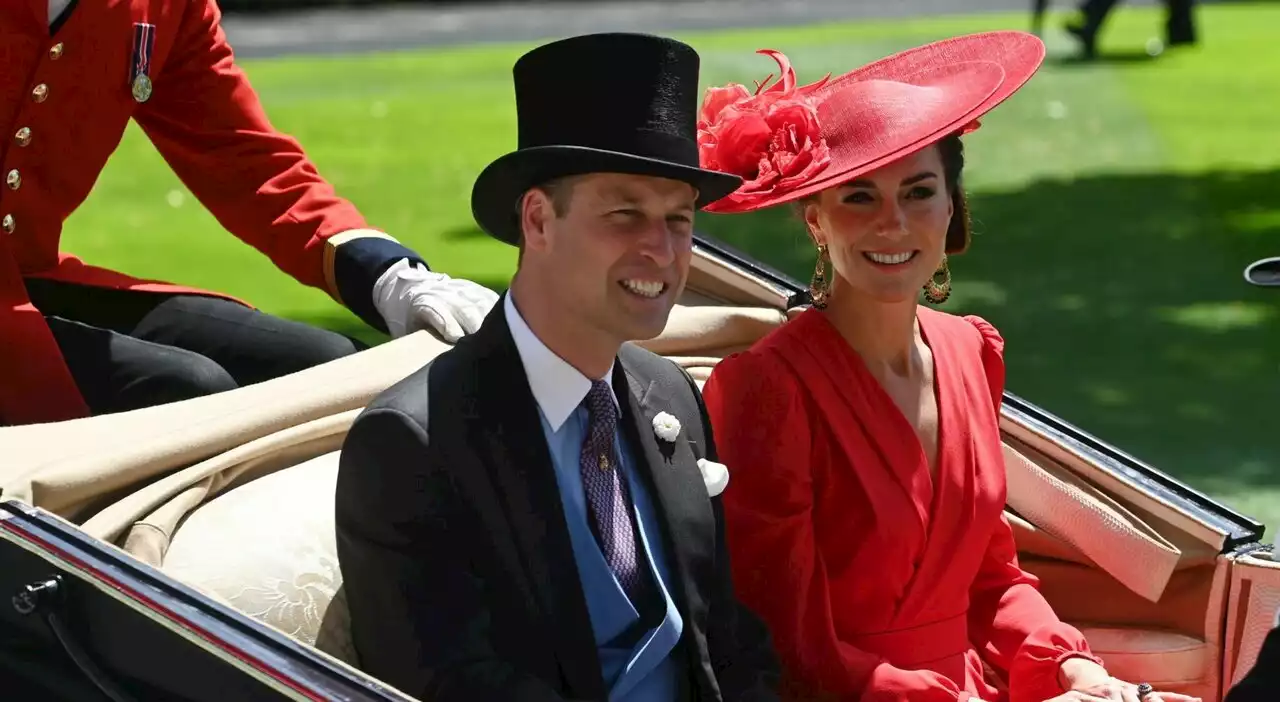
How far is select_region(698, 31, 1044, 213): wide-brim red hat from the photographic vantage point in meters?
2.91

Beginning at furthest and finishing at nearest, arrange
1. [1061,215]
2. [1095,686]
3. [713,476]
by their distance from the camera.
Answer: [1061,215], [1095,686], [713,476]

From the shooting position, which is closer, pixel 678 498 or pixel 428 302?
pixel 678 498

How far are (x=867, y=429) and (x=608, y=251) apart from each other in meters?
0.67

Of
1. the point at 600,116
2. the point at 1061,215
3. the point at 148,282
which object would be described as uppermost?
the point at 600,116

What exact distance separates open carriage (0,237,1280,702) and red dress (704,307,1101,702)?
305 millimetres

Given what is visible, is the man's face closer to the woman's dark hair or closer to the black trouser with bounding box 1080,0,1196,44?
the woman's dark hair

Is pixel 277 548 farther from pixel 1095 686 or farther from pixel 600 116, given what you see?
pixel 1095 686

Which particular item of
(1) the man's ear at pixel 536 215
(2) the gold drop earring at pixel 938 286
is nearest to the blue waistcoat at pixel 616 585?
(1) the man's ear at pixel 536 215

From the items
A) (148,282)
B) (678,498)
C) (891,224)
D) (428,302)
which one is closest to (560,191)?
(678,498)

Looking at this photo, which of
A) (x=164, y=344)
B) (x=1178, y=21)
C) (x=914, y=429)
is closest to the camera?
(x=914, y=429)

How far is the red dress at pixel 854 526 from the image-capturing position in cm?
288

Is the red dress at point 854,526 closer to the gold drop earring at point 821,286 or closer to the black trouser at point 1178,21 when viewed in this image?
the gold drop earring at point 821,286

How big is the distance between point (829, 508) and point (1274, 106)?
11.9 m

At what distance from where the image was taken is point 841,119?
9.89 ft
